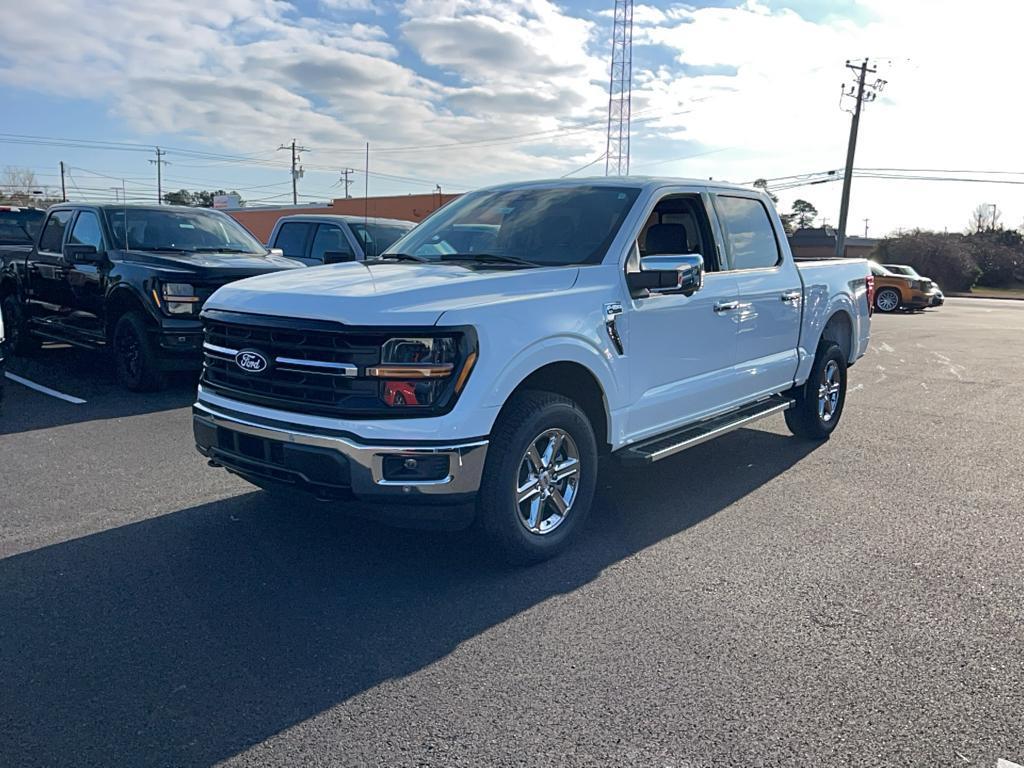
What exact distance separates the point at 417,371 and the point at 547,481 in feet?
3.38

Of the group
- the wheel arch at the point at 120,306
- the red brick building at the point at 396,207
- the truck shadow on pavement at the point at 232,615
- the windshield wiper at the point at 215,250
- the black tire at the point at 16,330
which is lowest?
the truck shadow on pavement at the point at 232,615

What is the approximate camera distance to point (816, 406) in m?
7.18

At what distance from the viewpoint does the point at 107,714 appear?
2963mm

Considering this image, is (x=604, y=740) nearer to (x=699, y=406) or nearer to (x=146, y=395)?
(x=699, y=406)

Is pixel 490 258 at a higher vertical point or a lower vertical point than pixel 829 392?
higher

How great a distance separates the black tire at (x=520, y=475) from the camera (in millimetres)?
4035

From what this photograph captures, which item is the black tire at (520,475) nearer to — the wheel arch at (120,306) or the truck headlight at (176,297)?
the truck headlight at (176,297)

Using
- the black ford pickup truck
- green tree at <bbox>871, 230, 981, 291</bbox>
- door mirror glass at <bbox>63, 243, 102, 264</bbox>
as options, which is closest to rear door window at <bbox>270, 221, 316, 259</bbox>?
the black ford pickup truck

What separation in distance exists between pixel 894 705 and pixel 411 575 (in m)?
2.22

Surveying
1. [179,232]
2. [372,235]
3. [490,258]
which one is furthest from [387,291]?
[372,235]

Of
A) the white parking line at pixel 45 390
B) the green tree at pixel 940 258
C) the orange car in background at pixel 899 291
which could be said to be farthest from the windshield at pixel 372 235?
the green tree at pixel 940 258

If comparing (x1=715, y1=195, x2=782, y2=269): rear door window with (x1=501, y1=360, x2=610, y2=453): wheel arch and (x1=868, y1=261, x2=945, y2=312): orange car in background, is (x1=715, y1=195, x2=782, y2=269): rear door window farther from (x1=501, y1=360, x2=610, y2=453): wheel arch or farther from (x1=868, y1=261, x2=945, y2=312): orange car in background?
(x1=868, y1=261, x2=945, y2=312): orange car in background

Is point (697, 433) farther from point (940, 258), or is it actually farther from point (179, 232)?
point (940, 258)

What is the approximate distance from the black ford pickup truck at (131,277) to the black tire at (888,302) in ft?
72.5
